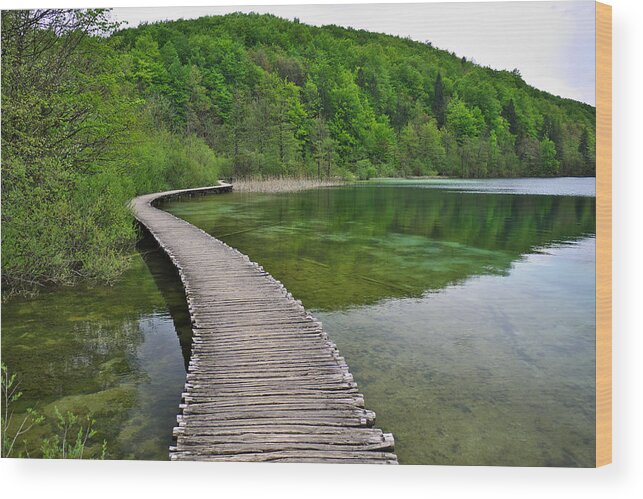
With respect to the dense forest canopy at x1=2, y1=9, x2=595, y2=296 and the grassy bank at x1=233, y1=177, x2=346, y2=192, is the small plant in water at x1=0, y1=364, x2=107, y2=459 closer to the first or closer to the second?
the dense forest canopy at x1=2, y1=9, x2=595, y2=296

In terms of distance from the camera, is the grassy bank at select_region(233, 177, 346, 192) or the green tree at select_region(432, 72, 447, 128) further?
the grassy bank at select_region(233, 177, 346, 192)

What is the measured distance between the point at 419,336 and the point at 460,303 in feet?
3.52

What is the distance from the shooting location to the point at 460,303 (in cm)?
545

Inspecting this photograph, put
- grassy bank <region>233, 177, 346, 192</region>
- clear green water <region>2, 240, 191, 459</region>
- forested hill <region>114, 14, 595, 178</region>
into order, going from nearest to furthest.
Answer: clear green water <region>2, 240, 191, 459</region> → forested hill <region>114, 14, 595, 178</region> → grassy bank <region>233, 177, 346, 192</region>

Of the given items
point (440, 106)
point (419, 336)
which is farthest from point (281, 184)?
point (419, 336)

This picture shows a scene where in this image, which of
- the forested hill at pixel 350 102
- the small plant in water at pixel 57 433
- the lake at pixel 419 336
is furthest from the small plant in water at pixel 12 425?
the forested hill at pixel 350 102

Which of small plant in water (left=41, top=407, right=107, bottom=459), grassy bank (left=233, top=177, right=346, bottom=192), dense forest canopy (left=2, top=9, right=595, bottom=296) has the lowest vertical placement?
small plant in water (left=41, top=407, right=107, bottom=459)

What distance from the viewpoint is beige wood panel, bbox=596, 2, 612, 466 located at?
A: 3.38 meters

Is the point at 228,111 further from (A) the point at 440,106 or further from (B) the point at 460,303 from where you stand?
(B) the point at 460,303

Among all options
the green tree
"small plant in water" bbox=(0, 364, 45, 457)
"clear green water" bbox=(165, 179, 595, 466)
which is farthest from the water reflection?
"small plant in water" bbox=(0, 364, 45, 457)

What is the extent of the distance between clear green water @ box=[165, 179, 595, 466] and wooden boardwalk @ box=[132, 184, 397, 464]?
34 centimetres

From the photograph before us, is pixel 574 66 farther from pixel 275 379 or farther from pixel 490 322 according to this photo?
pixel 275 379

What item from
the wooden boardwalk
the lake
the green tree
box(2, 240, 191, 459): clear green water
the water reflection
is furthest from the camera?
A: the water reflection

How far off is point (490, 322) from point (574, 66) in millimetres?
2081
